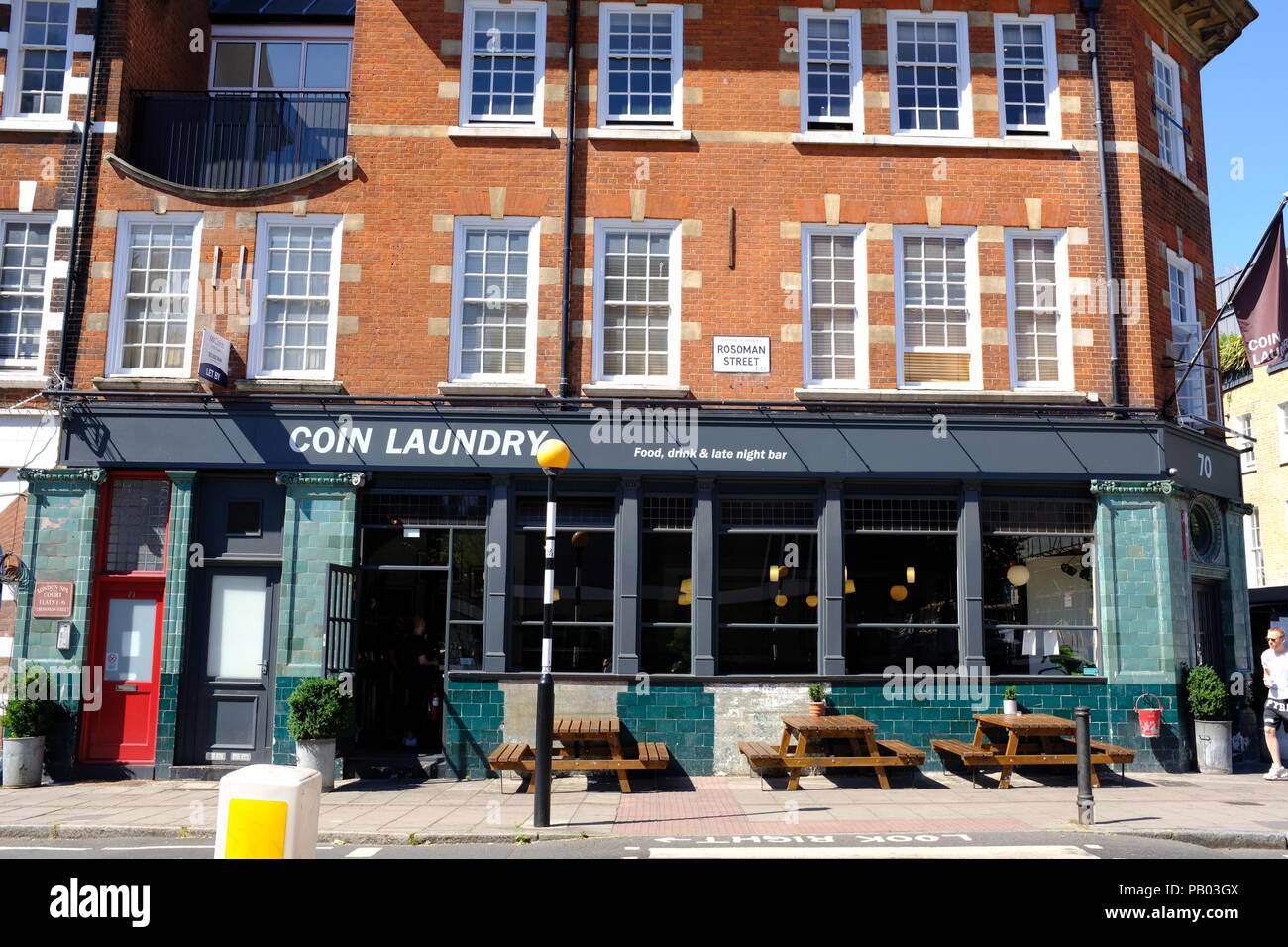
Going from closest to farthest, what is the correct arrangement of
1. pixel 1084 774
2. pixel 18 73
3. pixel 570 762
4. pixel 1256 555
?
pixel 1084 774
pixel 570 762
pixel 18 73
pixel 1256 555

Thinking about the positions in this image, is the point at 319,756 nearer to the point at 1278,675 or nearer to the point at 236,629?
the point at 236,629

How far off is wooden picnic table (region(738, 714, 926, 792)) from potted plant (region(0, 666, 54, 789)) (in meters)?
9.01

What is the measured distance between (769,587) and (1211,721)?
6.15 metres

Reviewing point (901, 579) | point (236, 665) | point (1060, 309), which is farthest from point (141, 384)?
point (1060, 309)

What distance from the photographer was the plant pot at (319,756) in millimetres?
12625

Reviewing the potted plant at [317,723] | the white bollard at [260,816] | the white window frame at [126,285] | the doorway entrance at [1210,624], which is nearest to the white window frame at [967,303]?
the doorway entrance at [1210,624]

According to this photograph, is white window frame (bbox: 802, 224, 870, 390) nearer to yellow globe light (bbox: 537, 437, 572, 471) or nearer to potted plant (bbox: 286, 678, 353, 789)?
yellow globe light (bbox: 537, 437, 572, 471)

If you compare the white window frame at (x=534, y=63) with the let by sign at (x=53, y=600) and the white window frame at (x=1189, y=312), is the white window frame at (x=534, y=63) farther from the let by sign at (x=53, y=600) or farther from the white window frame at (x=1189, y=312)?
the white window frame at (x=1189, y=312)

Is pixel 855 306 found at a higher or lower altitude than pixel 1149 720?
higher

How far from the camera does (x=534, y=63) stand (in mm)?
15109

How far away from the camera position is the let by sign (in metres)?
13.8

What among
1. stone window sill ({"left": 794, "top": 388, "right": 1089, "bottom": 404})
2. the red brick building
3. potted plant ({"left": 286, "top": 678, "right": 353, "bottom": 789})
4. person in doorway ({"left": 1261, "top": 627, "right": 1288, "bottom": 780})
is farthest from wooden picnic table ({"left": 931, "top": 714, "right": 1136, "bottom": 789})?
potted plant ({"left": 286, "top": 678, "right": 353, "bottom": 789})

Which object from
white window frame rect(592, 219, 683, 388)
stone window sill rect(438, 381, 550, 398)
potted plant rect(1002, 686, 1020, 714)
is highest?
white window frame rect(592, 219, 683, 388)

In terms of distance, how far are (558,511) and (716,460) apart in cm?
230
